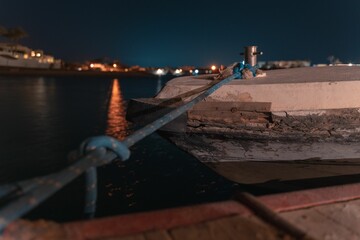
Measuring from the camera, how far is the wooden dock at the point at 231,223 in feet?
10.1

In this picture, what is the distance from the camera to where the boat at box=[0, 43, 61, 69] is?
117m

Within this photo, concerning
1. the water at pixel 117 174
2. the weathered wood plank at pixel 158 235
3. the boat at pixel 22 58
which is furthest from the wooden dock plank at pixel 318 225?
the boat at pixel 22 58

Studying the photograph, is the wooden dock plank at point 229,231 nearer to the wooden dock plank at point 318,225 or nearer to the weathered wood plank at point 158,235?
the weathered wood plank at point 158,235

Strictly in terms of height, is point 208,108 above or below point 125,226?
above

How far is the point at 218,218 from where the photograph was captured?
11.3ft

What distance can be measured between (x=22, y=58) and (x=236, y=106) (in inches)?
5211

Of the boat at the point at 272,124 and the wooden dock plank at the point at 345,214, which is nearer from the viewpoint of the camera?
the wooden dock plank at the point at 345,214

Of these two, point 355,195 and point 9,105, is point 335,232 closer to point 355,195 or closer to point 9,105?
point 355,195

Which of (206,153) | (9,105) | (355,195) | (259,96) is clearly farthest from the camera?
(9,105)

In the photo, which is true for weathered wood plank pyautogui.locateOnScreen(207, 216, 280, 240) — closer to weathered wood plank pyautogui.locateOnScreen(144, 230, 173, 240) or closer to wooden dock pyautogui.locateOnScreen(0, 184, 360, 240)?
wooden dock pyautogui.locateOnScreen(0, 184, 360, 240)

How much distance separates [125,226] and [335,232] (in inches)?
77.6

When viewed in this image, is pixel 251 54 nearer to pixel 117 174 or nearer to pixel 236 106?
pixel 236 106

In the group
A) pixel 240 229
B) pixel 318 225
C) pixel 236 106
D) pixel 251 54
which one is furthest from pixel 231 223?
pixel 251 54

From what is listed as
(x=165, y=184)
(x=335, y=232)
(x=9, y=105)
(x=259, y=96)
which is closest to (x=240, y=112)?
(x=259, y=96)
